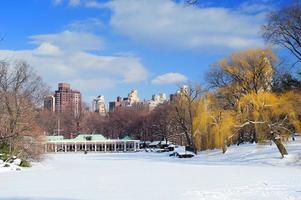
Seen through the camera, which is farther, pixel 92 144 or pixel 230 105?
pixel 92 144

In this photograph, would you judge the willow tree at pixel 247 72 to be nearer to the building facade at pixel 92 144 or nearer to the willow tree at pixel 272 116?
the willow tree at pixel 272 116

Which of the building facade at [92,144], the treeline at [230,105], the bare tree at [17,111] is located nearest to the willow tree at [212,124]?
the treeline at [230,105]

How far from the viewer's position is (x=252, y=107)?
44.5 m

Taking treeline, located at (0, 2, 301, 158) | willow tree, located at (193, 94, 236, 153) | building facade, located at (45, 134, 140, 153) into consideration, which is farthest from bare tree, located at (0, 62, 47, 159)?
building facade, located at (45, 134, 140, 153)

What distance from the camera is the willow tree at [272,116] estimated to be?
41688 mm

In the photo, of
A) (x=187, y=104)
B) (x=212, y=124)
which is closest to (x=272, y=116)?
(x=212, y=124)

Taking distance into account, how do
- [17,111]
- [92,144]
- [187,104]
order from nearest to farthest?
[17,111], [187,104], [92,144]

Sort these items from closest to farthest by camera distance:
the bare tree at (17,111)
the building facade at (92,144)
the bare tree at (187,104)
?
1. the bare tree at (17,111)
2. the bare tree at (187,104)
3. the building facade at (92,144)

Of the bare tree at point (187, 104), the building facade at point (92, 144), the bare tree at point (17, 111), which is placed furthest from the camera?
the building facade at point (92, 144)

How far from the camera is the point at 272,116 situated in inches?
1718

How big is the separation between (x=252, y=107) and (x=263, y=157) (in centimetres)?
468

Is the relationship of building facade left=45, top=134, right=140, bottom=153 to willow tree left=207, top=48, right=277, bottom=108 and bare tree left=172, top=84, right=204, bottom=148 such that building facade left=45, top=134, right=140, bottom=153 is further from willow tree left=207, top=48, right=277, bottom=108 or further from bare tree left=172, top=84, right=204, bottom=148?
willow tree left=207, top=48, right=277, bottom=108

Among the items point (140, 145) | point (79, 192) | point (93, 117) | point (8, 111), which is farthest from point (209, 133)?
point (93, 117)

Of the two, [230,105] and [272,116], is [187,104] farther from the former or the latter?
[272,116]
